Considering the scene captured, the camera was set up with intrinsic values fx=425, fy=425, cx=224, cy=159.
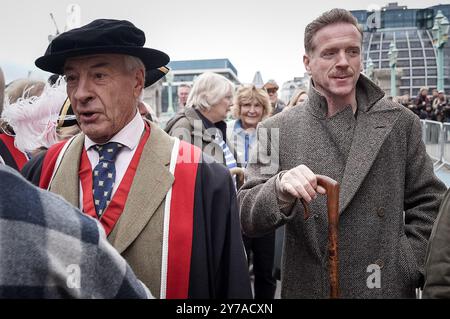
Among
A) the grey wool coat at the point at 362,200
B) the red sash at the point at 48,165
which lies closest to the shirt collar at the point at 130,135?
the red sash at the point at 48,165

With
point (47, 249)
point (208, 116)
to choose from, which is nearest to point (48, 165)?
point (47, 249)

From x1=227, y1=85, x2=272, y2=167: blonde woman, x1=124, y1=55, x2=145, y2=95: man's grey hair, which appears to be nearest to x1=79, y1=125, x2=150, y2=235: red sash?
x1=124, y1=55, x2=145, y2=95: man's grey hair

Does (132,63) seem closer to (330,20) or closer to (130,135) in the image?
(130,135)

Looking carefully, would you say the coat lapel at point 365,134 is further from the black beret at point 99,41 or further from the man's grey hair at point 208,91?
the man's grey hair at point 208,91

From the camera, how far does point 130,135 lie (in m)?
1.60

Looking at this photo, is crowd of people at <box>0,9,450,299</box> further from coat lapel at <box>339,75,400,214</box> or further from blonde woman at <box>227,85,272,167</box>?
blonde woman at <box>227,85,272,167</box>

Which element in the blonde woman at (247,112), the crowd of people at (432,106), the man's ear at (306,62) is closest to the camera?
the man's ear at (306,62)

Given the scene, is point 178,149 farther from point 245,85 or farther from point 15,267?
point 245,85

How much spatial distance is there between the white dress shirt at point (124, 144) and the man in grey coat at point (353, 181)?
1.63ft

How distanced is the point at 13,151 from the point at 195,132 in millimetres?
1363

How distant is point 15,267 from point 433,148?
35.1 feet

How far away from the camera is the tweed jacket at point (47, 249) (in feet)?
2.32
